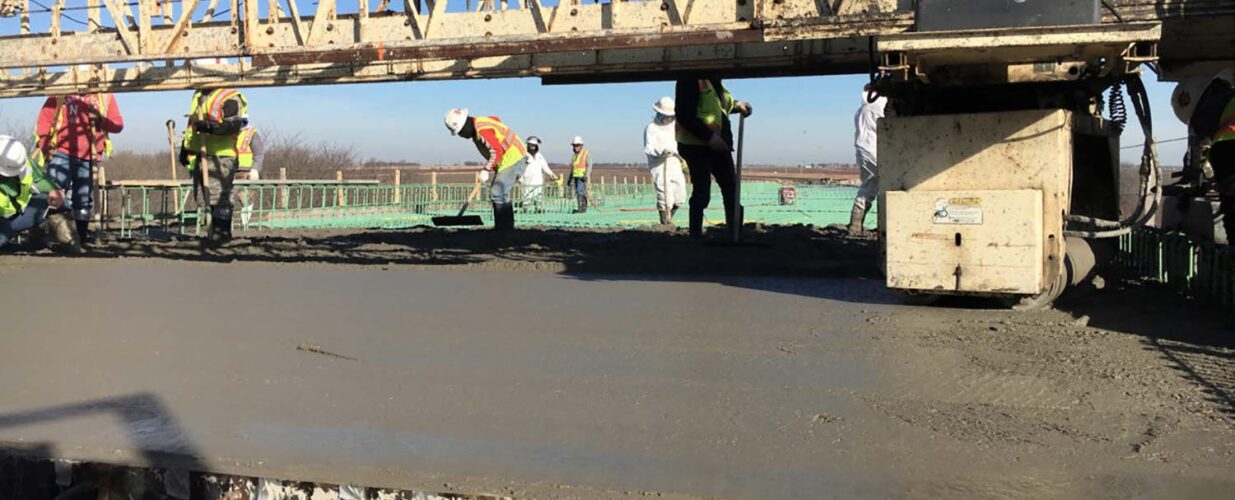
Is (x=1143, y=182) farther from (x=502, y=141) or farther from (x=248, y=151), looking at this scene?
(x=248, y=151)

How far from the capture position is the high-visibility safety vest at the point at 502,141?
12.2 meters

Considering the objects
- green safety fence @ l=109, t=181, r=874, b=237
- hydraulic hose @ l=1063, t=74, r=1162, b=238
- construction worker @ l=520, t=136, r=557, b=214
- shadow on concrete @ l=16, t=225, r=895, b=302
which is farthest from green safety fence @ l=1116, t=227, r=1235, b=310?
construction worker @ l=520, t=136, r=557, b=214

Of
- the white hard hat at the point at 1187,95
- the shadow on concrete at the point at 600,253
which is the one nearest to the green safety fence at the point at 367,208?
the shadow on concrete at the point at 600,253

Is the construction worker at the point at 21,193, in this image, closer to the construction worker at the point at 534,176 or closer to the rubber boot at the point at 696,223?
the rubber boot at the point at 696,223

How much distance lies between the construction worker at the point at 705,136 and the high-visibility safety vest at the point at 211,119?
462cm

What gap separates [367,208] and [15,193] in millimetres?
9014

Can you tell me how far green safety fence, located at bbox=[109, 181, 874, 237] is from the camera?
1409 cm

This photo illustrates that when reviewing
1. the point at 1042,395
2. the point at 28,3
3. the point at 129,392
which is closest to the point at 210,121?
the point at 28,3

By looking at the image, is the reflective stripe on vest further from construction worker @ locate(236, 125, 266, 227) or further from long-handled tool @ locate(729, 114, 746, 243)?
construction worker @ locate(236, 125, 266, 227)

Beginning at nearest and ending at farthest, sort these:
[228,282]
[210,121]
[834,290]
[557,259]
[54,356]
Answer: [54,356]
[834,290]
[228,282]
[557,259]
[210,121]

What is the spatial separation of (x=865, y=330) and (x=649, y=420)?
2.09 meters

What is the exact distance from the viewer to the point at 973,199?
5.74m

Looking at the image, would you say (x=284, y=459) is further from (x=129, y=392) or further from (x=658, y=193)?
(x=658, y=193)

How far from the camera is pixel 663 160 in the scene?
1459cm
